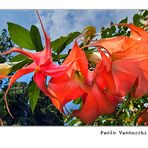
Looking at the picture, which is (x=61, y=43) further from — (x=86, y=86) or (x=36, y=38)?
(x=86, y=86)

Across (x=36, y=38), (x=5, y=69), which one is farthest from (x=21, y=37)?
(x=5, y=69)

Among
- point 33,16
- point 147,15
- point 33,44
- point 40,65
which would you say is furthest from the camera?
point 33,16

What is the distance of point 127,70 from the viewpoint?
411 mm

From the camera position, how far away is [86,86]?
0.42 m

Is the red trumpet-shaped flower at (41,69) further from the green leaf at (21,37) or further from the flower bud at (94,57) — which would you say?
the green leaf at (21,37)

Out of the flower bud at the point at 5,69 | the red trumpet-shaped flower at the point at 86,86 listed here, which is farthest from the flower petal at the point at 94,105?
the flower bud at the point at 5,69

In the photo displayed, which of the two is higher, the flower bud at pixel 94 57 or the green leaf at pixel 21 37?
the green leaf at pixel 21 37

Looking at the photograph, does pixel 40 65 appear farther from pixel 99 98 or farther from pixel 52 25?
pixel 52 25

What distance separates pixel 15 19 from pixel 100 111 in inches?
24.2

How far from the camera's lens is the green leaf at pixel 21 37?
0.57m

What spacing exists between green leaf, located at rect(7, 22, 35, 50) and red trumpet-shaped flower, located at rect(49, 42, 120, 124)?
17cm

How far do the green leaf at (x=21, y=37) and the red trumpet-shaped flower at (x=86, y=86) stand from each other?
17cm

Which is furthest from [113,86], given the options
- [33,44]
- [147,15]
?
[147,15]

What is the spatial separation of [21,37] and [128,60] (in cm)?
23
